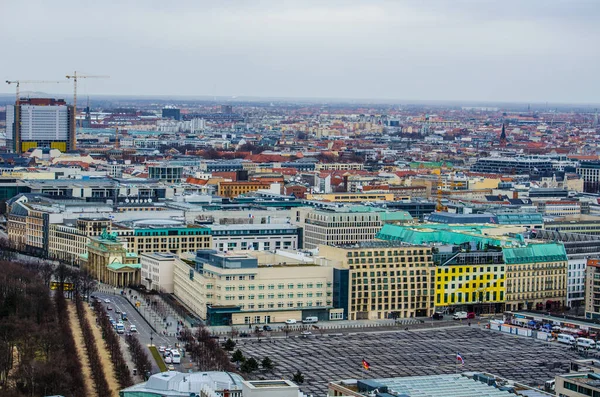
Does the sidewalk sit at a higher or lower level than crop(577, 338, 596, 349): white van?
lower

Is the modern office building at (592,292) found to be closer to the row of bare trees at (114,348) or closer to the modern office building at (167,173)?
the row of bare trees at (114,348)

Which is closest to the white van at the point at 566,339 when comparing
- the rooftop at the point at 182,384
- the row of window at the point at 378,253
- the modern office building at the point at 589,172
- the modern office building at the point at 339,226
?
the row of window at the point at 378,253

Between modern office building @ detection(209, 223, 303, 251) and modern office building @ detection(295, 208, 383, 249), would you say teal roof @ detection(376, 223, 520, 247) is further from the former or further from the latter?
modern office building @ detection(209, 223, 303, 251)

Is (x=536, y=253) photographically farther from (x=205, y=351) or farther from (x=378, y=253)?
(x=205, y=351)

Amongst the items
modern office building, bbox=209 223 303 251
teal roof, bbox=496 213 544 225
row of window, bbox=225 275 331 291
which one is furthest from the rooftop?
teal roof, bbox=496 213 544 225

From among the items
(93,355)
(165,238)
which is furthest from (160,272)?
(93,355)

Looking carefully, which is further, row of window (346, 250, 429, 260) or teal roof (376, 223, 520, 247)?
teal roof (376, 223, 520, 247)
